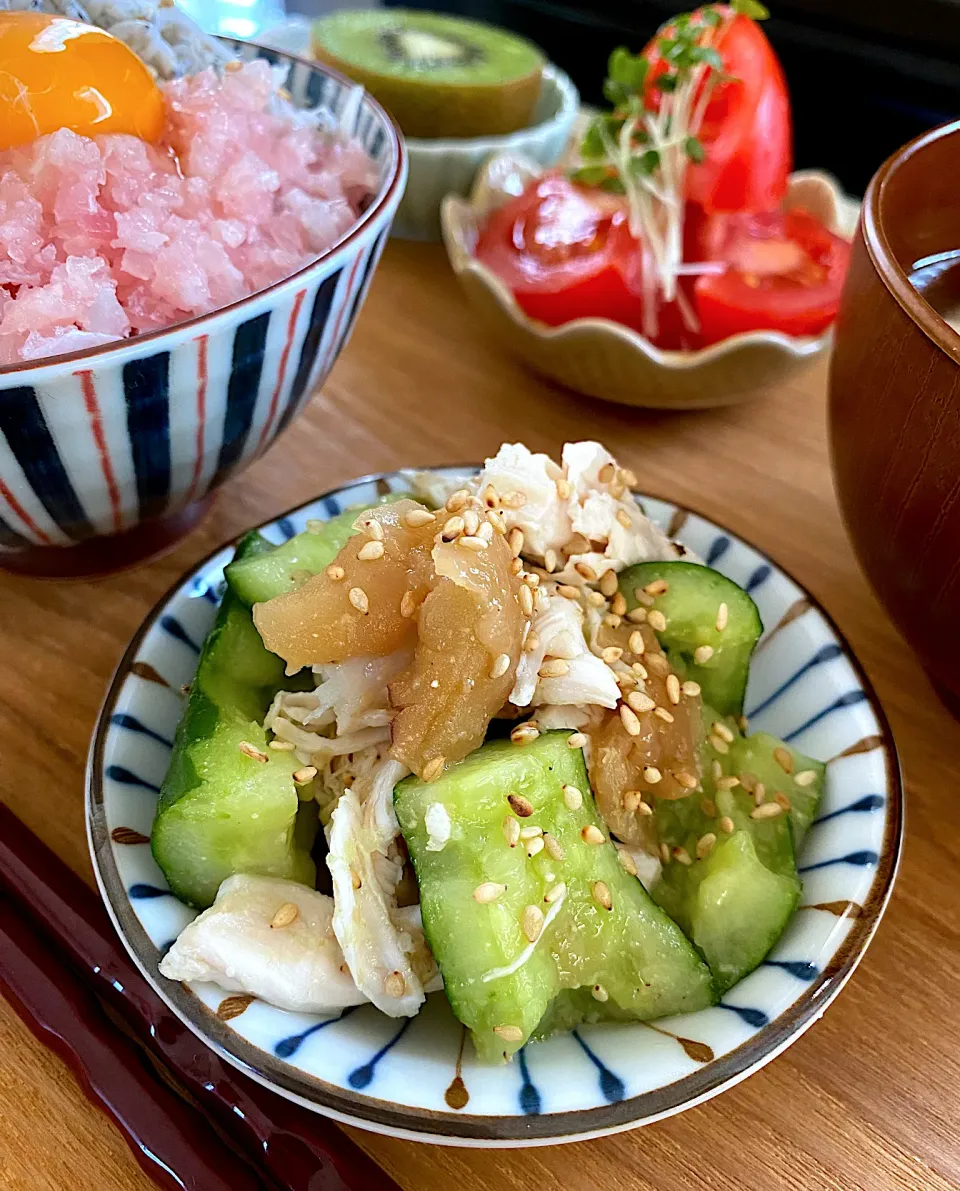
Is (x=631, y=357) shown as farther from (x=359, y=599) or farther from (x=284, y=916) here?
(x=284, y=916)

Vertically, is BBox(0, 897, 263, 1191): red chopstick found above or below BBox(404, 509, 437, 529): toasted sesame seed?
below

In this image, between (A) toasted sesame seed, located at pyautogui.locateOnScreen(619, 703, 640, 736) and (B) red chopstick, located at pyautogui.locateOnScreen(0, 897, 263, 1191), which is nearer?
(B) red chopstick, located at pyautogui.locateOnScreen(0, 897, 263, 1191)

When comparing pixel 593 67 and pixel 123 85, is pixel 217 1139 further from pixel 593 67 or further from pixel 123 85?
pixel 593 67

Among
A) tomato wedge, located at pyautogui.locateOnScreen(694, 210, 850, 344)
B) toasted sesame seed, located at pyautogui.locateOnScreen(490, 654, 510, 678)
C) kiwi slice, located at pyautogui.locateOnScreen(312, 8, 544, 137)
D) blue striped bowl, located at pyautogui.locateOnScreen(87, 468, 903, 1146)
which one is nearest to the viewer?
blue striped bowl, located at pyautogui.locateOnScreen(87, 468, 903, 1146)

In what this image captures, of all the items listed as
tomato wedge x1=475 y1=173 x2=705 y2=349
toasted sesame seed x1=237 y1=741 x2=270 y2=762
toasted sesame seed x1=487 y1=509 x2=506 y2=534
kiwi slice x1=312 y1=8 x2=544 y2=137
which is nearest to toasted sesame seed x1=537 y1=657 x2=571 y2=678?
toasted sesame seed x1=487 y1=509 x2=506 y2=534

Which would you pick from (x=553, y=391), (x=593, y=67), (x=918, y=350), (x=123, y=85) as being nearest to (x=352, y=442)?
(x=553, y=391)

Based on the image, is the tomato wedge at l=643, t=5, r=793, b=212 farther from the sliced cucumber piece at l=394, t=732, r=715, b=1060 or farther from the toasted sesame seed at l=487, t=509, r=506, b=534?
the sliced cucumber piece at l=394, t=732, r=715, b=1060
